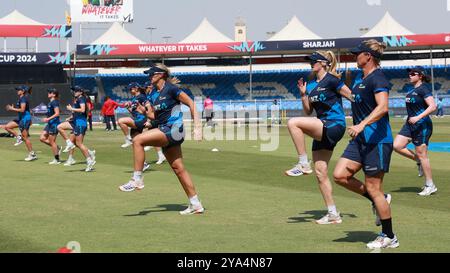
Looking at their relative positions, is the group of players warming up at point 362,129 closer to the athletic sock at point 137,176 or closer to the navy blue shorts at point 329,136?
the navy blue shorts at point 329,136

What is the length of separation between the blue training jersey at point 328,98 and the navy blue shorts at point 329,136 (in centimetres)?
8

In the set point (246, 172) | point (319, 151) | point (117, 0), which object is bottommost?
point (246, 172)

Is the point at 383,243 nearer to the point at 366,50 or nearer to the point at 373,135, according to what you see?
the point at 373,135

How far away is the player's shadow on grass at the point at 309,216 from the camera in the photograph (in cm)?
1095

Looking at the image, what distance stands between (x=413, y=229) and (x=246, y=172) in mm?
8820

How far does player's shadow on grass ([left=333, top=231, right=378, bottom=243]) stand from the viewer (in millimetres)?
9289

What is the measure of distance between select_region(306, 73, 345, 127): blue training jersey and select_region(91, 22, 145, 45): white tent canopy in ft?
231

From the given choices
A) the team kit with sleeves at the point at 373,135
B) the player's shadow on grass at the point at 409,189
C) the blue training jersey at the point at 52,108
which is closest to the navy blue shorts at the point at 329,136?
the team kit with sleeves at the point at 373,135

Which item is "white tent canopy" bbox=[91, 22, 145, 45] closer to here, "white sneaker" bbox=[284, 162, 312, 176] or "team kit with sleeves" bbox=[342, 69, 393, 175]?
"white sneaker" bbox=[284, 162, 312, 176]

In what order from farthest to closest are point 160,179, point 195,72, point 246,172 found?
point 195,72 < point 246,172 < point 160,179
